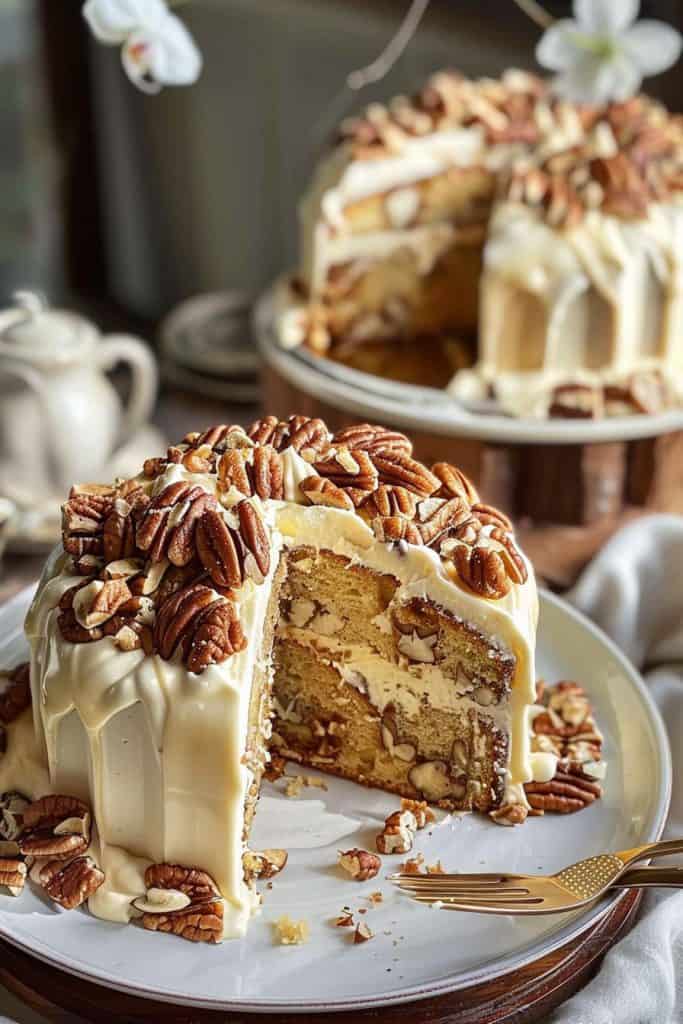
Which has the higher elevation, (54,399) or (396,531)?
(396,531)

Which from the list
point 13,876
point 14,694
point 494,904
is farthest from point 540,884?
point 14,694

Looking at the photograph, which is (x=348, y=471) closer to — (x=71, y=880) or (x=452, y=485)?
(x=452, y=485)

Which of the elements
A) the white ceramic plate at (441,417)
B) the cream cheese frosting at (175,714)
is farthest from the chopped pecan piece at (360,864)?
the white ceramic plate at (441,417)

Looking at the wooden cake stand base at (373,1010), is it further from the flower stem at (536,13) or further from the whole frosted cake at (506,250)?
the flower stem at (536,13)

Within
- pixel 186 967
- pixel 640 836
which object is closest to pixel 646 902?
pixel 640 836

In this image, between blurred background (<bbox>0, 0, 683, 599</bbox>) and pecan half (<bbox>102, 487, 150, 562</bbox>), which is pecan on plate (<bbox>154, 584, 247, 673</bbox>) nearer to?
pecan half (<bbox>102, 487, 150, 562</bbox>)
